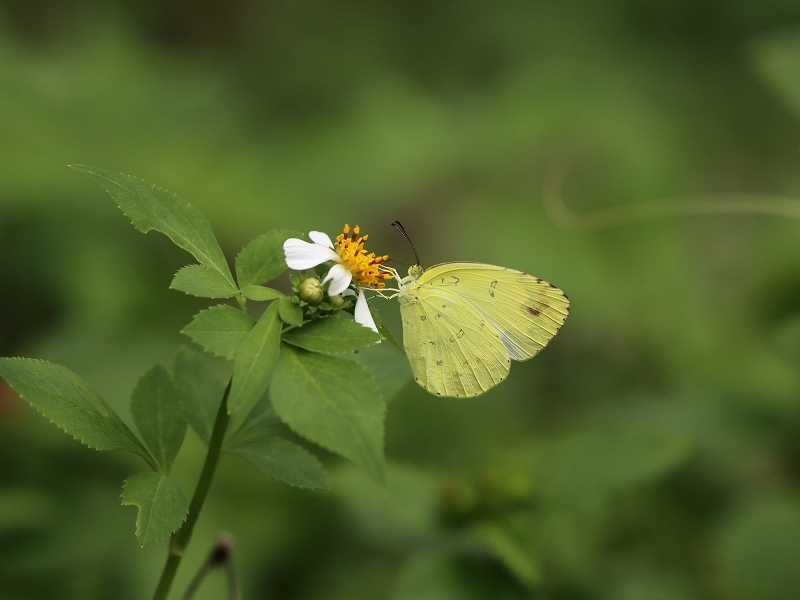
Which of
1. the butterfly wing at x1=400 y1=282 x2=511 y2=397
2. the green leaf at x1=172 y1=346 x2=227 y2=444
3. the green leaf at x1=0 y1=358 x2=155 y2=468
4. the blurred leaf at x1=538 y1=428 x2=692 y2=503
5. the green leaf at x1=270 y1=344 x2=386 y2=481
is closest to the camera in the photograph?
the green leaf at x1=270 y1=344 x2=386 y2=481

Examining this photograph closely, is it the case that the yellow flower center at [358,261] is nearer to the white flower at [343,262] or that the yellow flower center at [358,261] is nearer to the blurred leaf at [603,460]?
the white flower at [343,262]

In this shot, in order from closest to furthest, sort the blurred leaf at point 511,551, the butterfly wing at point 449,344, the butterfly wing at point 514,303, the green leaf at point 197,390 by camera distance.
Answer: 1. the green leaf at point 197,390
2. the butterfly wing at point 449,344
3. the butterfly wing at point 514,303
4. the blurred leaf at point 511,551

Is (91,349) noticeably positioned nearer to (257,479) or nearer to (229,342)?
(257,479)

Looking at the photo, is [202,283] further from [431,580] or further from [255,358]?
[431,580]

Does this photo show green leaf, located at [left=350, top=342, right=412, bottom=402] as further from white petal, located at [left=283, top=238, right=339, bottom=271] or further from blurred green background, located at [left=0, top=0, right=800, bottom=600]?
blurred green background, located at [left=0, top=0, right=800, bottom=600]

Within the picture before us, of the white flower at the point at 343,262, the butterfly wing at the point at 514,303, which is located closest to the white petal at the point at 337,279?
the white flower at the point at 343,262

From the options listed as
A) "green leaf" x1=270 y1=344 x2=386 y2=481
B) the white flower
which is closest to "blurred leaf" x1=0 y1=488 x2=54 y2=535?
the white flower

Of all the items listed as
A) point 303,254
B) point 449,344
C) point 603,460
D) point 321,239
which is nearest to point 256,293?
point 303,254
